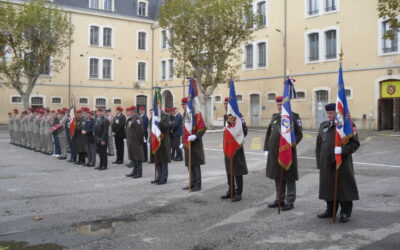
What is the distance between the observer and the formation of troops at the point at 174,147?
21.0ft

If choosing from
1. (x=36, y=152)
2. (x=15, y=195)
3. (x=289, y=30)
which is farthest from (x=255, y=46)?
(x=15, y=195)

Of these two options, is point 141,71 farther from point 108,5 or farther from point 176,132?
point 176,132

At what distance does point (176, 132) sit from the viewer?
14320mm

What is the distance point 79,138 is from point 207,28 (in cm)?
1610

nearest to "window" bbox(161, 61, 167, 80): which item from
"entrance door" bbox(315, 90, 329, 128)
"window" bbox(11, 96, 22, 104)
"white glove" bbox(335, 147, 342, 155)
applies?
"window" bbox(11, 96, 22, 104)

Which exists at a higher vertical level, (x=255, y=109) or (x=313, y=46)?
(x=313, y=46)

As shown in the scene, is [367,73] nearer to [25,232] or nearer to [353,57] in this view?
[353,57]

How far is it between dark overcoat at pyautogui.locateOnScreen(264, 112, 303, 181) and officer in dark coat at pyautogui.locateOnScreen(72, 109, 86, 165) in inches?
302

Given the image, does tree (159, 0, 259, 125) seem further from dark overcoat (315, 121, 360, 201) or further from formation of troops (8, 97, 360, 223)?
dark overcoat (315, 121, 360, 201)

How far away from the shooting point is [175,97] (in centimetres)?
4216

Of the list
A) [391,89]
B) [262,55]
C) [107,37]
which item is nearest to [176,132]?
[391,89]

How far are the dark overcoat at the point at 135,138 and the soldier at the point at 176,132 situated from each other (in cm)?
294

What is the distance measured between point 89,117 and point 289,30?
21.6 meters

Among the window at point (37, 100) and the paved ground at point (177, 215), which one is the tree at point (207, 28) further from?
the paved ground at point (177, 215)
